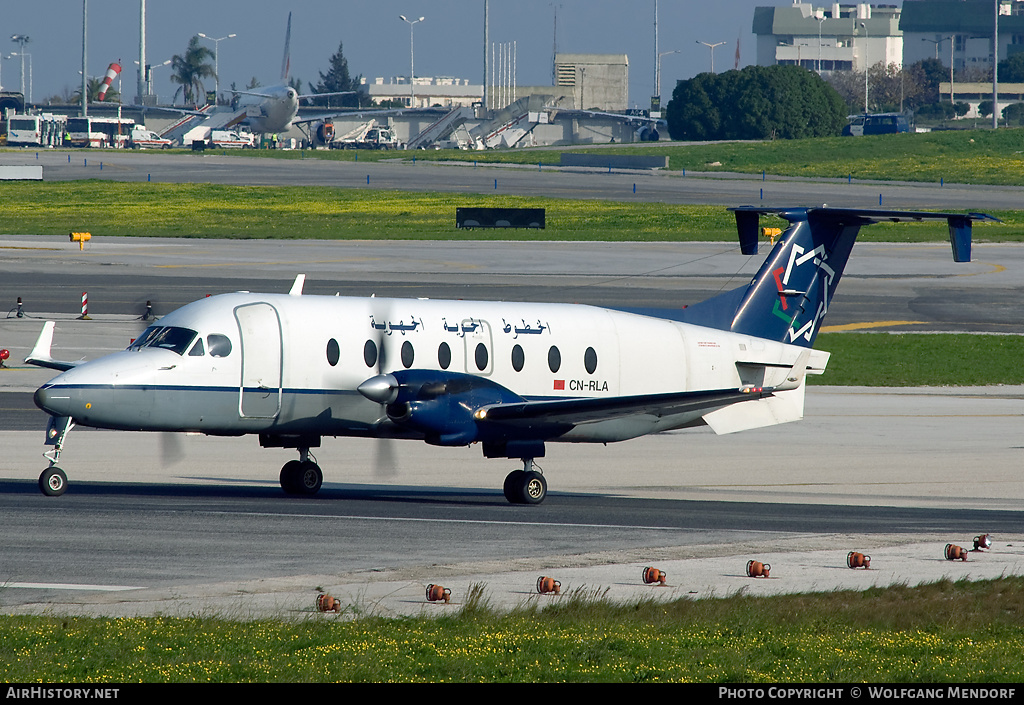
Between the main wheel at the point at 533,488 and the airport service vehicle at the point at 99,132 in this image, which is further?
the airport service vehicle at the point at 99,132

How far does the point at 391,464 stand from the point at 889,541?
27.3ft

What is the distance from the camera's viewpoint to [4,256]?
67.4 meters

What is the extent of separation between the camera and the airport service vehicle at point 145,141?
179125 mm

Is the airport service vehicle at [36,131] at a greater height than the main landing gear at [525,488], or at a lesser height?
greater

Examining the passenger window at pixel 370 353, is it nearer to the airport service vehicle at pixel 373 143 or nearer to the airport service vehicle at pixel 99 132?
the airport service vehicle at pixel 99 132

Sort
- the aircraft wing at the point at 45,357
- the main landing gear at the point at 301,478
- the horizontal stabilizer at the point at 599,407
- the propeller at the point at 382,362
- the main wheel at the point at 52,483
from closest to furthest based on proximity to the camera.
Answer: the main wheel at the point at 52,483
the aircraft wing at the point at 45,357
the horizontal stabilizer at the point at 599,407
the propeller at the point at 382,362
the main landing gear at the point at 301,478

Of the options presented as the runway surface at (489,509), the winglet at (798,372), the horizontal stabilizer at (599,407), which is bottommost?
the runway surface at (489,509)

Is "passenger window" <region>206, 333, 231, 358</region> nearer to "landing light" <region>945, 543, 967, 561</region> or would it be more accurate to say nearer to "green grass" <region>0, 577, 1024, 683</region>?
"green grass" <region>0, 577, 1024, 683</region>

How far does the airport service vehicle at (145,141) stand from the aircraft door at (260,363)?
536ft

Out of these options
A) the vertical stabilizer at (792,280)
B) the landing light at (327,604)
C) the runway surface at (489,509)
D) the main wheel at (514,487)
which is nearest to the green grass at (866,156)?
the runway surface at (489,509)

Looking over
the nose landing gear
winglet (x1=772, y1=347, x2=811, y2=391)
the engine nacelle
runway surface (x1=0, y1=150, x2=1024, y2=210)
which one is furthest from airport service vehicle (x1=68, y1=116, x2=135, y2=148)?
the engine nacelle

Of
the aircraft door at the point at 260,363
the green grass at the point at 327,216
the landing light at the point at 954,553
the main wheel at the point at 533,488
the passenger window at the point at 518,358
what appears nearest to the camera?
the landing light at the point at 954,553
